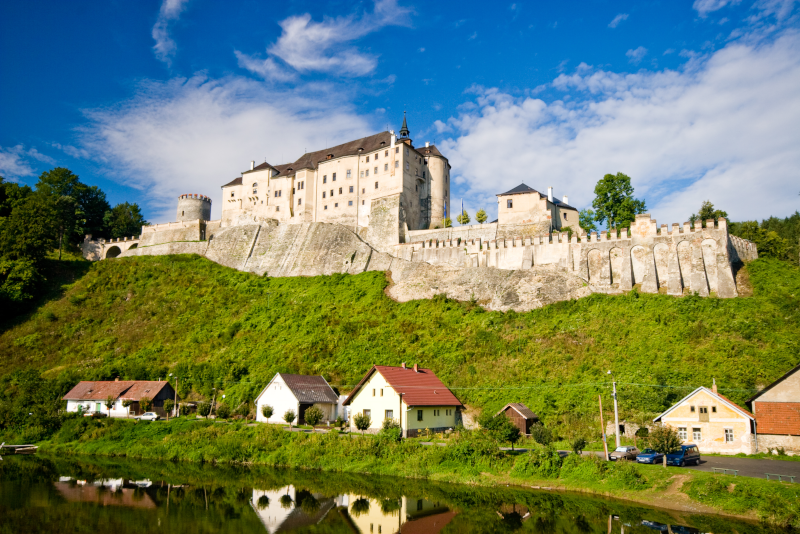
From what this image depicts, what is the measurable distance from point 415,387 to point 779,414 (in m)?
21.7

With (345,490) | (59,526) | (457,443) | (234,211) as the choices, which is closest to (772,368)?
(457,443)

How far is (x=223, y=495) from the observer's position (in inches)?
1106

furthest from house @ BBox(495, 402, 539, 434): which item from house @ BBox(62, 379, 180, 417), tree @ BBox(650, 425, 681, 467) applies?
house @ BBox(62, 379, 180, 417)

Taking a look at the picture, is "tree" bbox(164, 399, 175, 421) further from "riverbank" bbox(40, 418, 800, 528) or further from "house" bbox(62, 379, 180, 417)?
"riverbank" bbox(40, 418, 800, 528)

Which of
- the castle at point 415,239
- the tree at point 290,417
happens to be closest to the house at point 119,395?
the tree at point 290,417

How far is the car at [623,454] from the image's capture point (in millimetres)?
29442

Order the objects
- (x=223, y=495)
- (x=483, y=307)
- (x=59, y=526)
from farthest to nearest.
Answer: (x=483, y=307), (x=223, y=495), (x=59, y=526)

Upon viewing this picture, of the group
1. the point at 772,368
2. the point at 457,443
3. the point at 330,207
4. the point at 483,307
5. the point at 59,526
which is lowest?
the point at 59,526

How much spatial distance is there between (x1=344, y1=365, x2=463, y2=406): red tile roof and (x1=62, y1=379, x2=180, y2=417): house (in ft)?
59.5

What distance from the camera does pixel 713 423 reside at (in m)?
32.0

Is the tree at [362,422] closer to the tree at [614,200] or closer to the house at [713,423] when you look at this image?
the house at [713,423]

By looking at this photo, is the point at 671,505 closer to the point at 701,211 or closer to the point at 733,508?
the point at 733,508

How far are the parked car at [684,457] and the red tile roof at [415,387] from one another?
14.4 m

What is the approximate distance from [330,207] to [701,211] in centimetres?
4671
